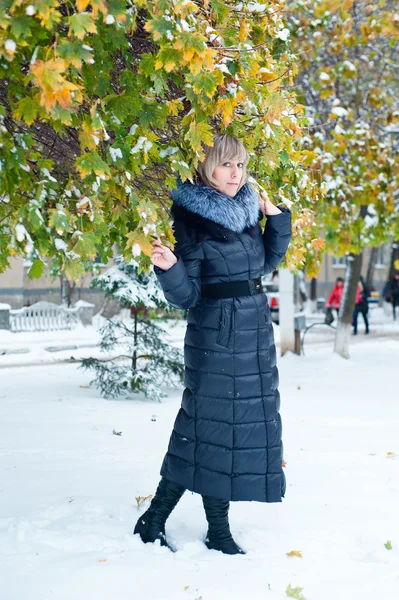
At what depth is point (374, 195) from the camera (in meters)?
11.2

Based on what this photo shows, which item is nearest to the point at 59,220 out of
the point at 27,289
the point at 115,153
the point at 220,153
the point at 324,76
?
the point at 115,153

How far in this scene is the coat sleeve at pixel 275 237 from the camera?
12.9 feet

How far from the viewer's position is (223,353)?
3.63m

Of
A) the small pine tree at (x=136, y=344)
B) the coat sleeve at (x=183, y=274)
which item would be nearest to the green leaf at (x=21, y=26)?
the coat sleeve at (x=183, y=274)

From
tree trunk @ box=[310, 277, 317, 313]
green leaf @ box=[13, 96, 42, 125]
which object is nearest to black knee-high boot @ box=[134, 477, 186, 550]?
green leaf @ box=[13, 96, 42, 125]

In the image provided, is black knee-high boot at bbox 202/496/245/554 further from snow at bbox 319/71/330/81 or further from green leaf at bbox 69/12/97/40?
snow at bbox 319/71/330/81

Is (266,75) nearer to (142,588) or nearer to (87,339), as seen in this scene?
(142,588)

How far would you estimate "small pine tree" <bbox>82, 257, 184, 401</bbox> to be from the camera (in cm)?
905

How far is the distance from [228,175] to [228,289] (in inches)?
23.2

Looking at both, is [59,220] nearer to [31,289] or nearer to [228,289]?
[228,289]

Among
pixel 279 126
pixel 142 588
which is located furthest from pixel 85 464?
pixel 279 126

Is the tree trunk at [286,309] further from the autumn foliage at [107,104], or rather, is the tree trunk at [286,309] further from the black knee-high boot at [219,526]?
the black knee-high boot at [219,526]

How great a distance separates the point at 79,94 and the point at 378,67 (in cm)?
1155

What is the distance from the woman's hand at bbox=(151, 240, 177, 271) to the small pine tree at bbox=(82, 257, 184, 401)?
217 inches
